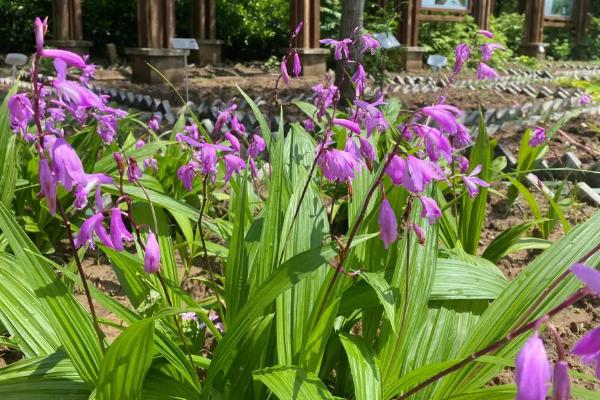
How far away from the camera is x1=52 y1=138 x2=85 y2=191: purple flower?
101 cm

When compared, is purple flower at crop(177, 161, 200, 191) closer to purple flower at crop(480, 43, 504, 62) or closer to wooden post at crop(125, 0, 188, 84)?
purple flower at crop(480, 43, 504, 62)

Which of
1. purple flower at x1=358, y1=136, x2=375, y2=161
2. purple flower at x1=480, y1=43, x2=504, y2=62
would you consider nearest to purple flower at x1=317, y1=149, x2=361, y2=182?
purple flower at x1=358, y1=136, x2=375, y2=161

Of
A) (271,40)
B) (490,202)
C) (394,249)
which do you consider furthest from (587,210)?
(271,40)

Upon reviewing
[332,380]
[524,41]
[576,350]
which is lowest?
Answer: [332,380]

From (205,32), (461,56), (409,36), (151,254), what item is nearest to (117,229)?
(151,254)

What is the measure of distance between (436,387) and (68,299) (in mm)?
892

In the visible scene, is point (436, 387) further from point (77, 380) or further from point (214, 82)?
point (214, 82)

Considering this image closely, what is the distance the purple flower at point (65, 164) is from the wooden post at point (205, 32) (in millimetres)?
11305

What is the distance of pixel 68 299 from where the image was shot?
1.35 m

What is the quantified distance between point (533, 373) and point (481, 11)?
15453 millimetres

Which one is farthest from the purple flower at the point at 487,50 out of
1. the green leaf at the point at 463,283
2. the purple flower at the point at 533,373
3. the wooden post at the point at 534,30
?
the wooden post at the point at 534,30

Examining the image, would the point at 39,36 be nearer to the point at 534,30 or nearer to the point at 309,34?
the point at 309,34

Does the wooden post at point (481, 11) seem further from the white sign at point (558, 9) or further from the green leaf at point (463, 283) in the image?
the green leaf at point (463, 283)

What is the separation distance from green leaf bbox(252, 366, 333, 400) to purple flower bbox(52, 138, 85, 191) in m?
0.58
